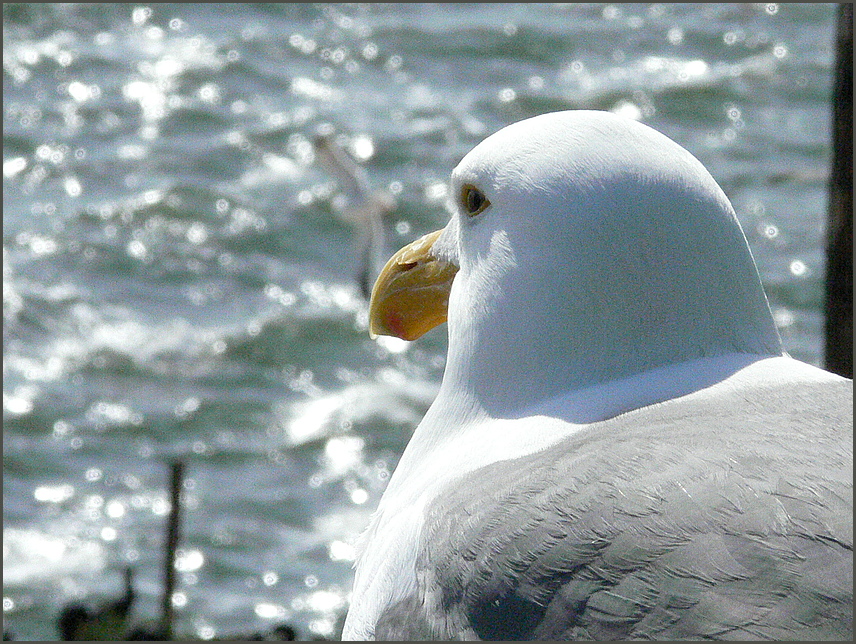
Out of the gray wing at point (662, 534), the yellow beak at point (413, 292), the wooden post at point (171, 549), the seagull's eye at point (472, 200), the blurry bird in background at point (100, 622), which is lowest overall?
the blurry bird in background at point (100, 622)

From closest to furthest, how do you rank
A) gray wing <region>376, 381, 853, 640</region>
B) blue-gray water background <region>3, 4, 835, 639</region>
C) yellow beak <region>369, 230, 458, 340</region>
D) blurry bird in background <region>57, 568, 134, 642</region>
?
gray wing <region>376, 381, 853, 640</region>
yellow beak <region>369, 230, 458, 340</region>
blurry bird in background <region>57, 568, 134, 642</region>
blue-gray water background <region>3, 4, 835, 639</region>

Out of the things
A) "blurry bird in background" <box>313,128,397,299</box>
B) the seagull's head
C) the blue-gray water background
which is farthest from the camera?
"blurry bird in background" <box>313,128,397,299</box>

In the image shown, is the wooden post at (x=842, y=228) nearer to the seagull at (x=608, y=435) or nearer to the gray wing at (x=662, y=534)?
the seagull at (x=608, y=435)

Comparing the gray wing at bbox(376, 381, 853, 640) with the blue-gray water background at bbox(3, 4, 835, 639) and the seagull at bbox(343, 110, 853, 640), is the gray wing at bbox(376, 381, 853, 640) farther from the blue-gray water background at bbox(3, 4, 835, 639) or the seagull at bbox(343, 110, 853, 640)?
the blue-gray water background at bbox(3, 4, 835, 639)

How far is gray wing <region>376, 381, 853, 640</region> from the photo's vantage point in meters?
1.84

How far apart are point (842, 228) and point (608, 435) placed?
202 centimetres

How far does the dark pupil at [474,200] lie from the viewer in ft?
8.64

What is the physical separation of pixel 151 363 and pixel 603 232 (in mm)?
7288

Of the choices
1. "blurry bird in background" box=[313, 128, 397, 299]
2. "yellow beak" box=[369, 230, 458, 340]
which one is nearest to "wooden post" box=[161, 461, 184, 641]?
"yellow beak" box=[369, 230, 458, 340]

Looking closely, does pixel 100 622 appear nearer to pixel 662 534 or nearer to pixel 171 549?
pixel 171 549

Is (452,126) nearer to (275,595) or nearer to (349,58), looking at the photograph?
(349,58)

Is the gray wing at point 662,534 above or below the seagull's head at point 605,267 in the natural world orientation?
below

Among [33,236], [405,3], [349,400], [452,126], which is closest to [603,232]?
[349,400]

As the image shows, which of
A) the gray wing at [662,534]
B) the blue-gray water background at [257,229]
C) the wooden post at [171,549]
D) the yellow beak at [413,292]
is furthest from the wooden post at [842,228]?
the blue-gray water background at [257,229]
